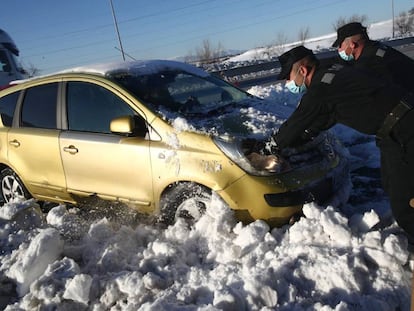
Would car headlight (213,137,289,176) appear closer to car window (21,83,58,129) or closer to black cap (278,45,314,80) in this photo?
black cap (278,45,314,80)

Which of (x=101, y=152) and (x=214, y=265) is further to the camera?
(x=101, y=152)

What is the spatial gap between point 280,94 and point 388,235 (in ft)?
20.8

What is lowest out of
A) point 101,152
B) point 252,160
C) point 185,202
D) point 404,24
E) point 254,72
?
point 404,24

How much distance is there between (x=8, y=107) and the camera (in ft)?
18.5

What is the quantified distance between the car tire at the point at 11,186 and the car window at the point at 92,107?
127cm

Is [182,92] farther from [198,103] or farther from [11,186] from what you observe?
Answer: [11,186]

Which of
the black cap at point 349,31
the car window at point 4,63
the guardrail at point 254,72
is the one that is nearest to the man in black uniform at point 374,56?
the black cap at point 349,31

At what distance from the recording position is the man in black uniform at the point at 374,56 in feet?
10.5

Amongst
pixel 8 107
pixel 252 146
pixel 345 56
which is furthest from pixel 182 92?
pixel 8 107

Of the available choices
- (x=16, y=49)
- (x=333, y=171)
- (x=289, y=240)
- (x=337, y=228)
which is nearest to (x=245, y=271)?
(x=289, y=240)

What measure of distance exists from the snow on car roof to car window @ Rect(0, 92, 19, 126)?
859mm

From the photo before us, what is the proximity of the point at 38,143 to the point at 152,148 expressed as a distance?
5.53 ft

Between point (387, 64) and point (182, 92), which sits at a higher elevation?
point (387, 64)

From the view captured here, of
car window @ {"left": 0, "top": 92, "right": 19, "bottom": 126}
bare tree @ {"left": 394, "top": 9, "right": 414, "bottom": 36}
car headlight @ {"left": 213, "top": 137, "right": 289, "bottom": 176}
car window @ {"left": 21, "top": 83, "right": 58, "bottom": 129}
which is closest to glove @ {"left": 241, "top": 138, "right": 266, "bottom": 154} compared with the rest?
car headlight @ {"left": 213, "top": 137, "right": 289, "bottom": 176}
